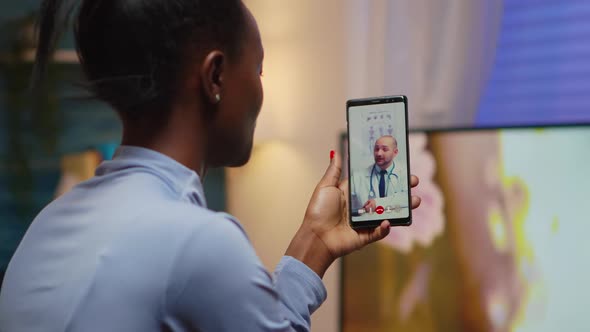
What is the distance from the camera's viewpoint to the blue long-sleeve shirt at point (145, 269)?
60 cm

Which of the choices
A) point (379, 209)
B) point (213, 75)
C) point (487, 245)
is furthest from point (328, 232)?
point (487, 245)

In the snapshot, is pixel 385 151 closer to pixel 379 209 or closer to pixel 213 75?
pixel 379 209

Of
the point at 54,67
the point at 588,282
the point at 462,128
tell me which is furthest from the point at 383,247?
the point at 54,67

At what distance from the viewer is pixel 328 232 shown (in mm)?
950

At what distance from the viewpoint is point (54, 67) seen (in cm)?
251

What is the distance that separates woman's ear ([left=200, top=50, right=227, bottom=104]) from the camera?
28.1 inches

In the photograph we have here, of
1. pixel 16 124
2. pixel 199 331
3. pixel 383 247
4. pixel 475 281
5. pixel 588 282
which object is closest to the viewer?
pixel 199 331

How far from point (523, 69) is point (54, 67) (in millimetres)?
1512

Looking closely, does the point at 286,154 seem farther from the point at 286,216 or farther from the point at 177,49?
the point at 177,49

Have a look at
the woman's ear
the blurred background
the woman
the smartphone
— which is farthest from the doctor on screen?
the blurred background

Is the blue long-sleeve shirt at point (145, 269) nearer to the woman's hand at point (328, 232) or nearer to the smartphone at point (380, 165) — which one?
the woman's hand at point (328, 232)

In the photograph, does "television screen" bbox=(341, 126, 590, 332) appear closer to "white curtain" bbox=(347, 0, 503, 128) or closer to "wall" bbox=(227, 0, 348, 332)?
"white curtain" bbox=(347, 0, 503, 128)

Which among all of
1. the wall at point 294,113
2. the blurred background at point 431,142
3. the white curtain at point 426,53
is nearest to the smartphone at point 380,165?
the blurred background at point 431,142

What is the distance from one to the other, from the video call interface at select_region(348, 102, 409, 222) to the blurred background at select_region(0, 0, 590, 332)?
87 centimetres
